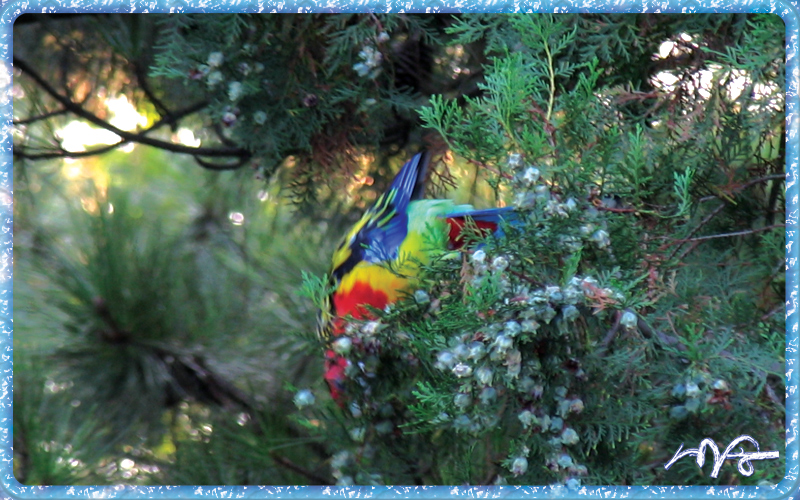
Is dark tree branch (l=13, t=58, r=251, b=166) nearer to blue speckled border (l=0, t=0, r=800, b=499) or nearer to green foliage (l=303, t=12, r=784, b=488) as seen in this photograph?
blue speckled border (l=0, t=0, r=800, b=499)

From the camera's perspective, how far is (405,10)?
82 cm

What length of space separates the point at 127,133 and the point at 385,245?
1.55ft

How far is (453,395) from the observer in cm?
62

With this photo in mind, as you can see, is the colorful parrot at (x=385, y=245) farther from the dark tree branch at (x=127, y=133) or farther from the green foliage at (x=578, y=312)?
the dark tree branch at (x=127, y=133)

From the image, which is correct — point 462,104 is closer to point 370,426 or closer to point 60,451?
point 370,426

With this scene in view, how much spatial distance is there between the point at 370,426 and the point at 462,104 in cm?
48

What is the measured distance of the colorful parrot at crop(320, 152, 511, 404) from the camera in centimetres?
81

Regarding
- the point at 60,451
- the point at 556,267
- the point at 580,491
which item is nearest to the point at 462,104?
the point at 556,267

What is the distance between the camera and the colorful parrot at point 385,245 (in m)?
0.81

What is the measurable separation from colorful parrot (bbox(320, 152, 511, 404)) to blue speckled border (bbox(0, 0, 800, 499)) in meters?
0.19
